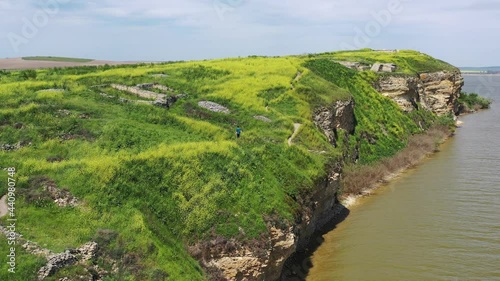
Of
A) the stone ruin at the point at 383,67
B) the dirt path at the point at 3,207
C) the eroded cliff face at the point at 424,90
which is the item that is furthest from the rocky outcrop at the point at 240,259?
the stone ruin at the point at 383,67

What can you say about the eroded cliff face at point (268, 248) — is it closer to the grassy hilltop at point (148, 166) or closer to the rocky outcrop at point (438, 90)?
the grassy hilltop at point (148, 166)

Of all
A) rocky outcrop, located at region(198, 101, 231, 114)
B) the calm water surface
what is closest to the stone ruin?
the calm water surface

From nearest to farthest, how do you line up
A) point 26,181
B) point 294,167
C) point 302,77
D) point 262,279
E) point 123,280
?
1. point 123,280
2. point 26,181
3. point 262,279
4. point 294,167
5. point 302,77

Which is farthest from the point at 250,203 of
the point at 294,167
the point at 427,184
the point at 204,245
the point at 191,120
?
the point at 427,184

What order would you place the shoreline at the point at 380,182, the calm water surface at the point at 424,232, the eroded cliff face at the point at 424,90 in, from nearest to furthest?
the calm water surface at the point at 424,232
the shoreline at the point at 380,182
the eroded cliff face at the point at 424,90

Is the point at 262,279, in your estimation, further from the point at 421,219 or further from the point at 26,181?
the point at 421,219

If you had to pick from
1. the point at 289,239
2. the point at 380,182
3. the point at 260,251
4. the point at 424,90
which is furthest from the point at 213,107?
the point at 424,90
